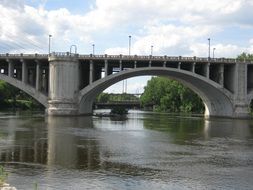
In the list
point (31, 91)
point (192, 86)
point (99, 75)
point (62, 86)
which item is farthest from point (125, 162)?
point (192, 86)

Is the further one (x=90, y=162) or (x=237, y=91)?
(x=237, y=91)

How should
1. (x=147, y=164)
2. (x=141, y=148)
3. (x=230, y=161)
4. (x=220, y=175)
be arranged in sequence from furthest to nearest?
(x=141, y=148), (x=230, y=161), (x=147, y=164), (x=220, y=175)

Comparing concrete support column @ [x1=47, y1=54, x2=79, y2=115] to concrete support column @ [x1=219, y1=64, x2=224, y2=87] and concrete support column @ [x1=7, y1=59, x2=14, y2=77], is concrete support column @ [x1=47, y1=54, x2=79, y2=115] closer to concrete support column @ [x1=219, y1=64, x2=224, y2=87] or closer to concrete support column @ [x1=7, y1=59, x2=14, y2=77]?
concrete support column @ [x1=7, y1=59, x2=14, y2=77]

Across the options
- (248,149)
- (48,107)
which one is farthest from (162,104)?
(248,149)

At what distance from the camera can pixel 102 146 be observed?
135ft

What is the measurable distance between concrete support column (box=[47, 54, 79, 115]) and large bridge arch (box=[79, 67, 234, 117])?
2.21 m

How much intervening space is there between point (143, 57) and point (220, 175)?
64.6 meters

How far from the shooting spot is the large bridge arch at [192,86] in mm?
91125

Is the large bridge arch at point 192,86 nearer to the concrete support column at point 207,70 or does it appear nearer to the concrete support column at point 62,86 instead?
the concrete support column at point 207,70

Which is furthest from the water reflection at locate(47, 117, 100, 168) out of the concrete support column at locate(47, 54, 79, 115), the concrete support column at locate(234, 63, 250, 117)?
the concrete support column at locate(234, 63, 250, 117)

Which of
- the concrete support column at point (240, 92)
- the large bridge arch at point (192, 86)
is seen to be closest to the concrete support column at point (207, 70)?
the large bridge arch at point (192, 86)

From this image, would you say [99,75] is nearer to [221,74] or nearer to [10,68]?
[10,68]

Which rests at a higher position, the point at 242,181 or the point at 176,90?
the point at 176,90

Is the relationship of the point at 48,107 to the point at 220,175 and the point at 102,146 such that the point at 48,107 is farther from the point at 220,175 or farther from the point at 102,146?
the point at 220,175
